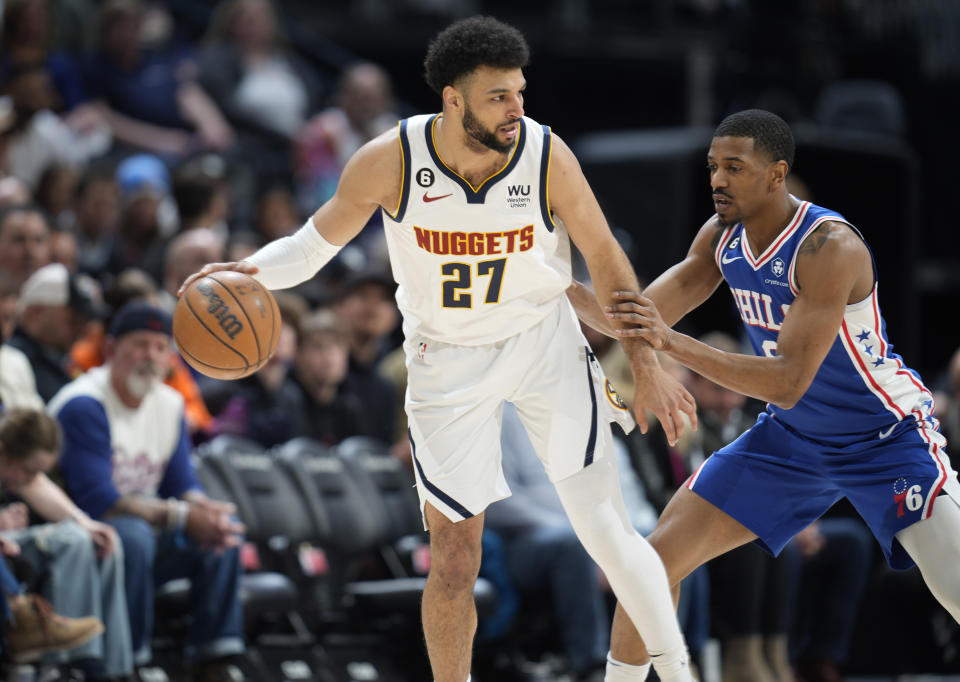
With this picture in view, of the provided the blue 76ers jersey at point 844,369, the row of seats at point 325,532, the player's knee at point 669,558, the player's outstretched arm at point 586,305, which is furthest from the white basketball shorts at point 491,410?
the row of seats at point 325,532

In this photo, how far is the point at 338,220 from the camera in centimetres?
435

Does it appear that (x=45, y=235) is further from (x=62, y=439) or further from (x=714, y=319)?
(x=714, y=319)

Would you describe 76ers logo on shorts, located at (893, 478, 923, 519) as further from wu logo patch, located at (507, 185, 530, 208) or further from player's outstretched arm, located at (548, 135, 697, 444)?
wu logo patch, located at (507, 185, 530, 208)

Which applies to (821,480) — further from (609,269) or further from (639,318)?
(609,269)

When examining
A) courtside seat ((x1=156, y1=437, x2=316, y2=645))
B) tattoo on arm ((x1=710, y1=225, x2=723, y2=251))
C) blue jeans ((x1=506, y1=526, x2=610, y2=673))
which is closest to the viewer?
tattoo on arm ((x1=710, y1=225, x2=723, y2=251))

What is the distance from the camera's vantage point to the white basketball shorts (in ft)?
13.9

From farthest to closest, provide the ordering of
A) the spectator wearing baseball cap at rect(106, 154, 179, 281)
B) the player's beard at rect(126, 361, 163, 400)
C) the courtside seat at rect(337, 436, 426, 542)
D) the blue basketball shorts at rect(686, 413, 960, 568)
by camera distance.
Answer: the spectator wearing baseball cap at rect(106, 154, 179, 281) → the courtside seat at rect(337, 436, 426, 542) → the player's beard at rect(126, 361, 163, 400) → the blue basketball shorts at rect(686, 413, 960, 568)

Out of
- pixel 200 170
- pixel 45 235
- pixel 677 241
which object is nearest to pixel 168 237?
pixel 200 170

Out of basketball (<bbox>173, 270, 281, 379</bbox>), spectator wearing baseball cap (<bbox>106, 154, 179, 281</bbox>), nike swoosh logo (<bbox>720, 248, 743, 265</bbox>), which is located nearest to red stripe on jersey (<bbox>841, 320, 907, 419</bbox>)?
nike swoosh logo (<bbox>720, 248, 743, 265</bbox>)

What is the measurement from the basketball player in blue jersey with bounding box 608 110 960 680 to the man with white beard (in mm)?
1887

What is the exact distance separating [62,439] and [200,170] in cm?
277

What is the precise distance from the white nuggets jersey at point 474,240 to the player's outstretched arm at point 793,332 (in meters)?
0.31

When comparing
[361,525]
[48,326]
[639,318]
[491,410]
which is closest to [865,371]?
[639,318]

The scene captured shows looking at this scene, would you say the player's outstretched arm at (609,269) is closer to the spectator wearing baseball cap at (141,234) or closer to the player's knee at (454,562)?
the player's knee at (454,562)
